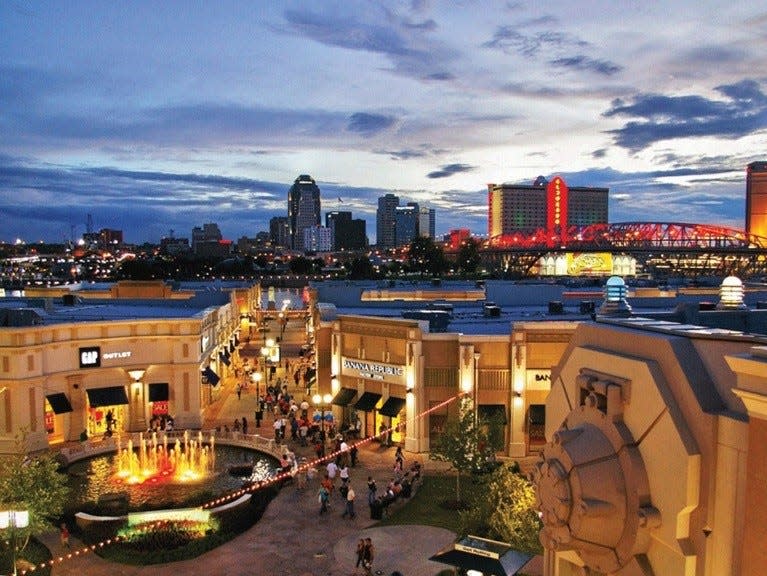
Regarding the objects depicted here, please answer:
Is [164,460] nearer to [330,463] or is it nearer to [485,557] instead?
[330,463]

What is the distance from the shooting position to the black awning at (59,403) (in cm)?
3514

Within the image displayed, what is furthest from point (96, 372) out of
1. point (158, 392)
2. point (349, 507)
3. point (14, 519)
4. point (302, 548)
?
point (302, 548)

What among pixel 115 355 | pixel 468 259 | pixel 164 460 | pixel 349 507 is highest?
pixel 468 259

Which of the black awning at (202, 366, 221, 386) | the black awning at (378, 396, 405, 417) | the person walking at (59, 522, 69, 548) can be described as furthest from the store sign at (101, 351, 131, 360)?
the person walking at (59, 522, 69, 548)

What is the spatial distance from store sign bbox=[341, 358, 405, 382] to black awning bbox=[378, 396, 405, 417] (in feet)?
3.23

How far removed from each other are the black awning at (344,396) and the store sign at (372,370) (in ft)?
2.97

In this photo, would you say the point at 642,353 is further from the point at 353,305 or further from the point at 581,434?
the point at 353,305

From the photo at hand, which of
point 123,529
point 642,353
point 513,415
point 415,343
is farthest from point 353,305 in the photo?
point 642,353

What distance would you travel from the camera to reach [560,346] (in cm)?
3266

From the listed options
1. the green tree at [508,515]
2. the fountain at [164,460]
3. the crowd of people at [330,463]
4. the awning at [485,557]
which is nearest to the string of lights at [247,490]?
the crowd of people at [330,463]

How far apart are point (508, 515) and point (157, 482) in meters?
16.9

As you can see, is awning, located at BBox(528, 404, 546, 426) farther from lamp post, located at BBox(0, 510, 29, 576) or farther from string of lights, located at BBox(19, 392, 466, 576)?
lamp post, located at BBox(0, 510, 29, 576)

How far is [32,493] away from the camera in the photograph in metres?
21.1

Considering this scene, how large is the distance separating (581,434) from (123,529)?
Result: 18260 mm
